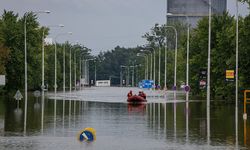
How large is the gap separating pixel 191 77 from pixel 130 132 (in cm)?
5889

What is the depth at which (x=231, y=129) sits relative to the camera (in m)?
29.6

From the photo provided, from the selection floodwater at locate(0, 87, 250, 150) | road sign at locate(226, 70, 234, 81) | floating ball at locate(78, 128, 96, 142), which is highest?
road sign at locate(226, 70, 234, 81)

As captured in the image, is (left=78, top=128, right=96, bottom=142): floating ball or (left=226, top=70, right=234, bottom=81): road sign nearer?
(left=78, top=128, right=96, bottom=142): floating ball

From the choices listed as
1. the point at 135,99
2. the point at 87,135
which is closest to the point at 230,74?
the point at 135,99

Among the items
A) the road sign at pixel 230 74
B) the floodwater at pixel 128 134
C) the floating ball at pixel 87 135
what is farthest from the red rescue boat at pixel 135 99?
the floating ball at pixel 87 135

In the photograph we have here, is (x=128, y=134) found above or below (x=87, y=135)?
below

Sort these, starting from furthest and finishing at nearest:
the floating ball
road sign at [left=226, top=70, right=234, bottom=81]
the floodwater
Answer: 1. road sign at [left=226, top=70, right=234, bottom=81]
2. the floating ball
3. the floodwater

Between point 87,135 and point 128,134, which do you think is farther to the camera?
point 128,134

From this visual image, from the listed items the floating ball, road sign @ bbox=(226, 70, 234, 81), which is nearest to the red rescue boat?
road sign @ bbox=(226, 70, 234, 81)

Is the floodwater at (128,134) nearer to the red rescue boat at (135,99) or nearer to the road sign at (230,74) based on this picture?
the road sign at (230,74)

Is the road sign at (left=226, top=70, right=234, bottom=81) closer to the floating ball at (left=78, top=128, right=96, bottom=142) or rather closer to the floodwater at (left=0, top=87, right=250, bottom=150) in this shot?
the floodwater at (left=0, top=87, right=250, bottom=150)

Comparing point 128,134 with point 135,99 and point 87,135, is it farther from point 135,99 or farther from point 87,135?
point 135,99

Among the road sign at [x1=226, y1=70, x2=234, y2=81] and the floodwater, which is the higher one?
the road sign at [x1=226, y1=70, x2=234, y2=81]

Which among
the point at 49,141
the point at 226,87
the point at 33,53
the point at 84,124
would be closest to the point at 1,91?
the point at 33,53
